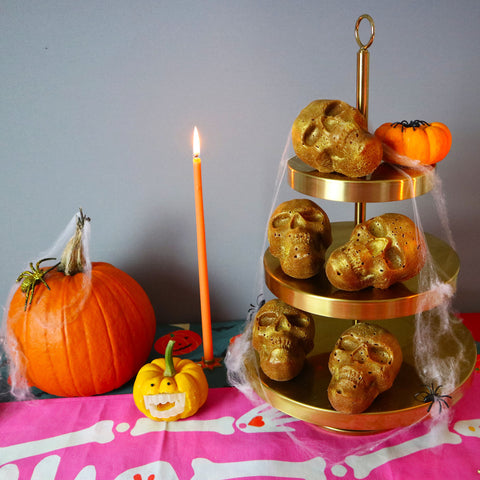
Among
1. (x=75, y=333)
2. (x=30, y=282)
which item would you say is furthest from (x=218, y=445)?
(x=30, y=282)

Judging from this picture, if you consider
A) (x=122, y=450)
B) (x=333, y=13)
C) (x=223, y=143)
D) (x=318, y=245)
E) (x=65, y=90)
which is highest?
(x=333, y=13)

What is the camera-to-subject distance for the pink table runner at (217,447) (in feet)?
2.24

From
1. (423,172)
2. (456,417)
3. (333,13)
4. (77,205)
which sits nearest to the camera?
(423,172)

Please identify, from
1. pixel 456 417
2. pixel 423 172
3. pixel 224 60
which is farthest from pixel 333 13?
pixel 456 417

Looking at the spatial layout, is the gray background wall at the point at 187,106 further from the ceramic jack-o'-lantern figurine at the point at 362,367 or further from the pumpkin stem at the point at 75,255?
the ceramic jack-o'-lantern figurine at the point at 362,367

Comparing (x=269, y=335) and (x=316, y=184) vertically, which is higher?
(x=316, y=184)

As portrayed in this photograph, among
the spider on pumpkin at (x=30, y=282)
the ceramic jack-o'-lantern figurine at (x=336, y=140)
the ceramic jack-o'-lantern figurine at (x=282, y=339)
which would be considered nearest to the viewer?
the ceramic jack-o'-lantern figurine at (x=336, y=140)

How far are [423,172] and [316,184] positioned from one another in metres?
0.13

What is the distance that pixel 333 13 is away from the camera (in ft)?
2.96

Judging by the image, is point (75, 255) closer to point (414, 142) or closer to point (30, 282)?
point (30, 282)

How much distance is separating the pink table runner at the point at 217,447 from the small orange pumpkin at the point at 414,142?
376mm

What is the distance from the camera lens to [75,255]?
2.82 feet

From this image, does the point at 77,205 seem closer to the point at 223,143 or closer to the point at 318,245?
the point at 223,143

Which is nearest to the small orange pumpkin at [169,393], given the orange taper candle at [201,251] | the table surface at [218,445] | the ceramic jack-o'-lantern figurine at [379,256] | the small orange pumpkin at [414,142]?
the table surface at [218,445]
